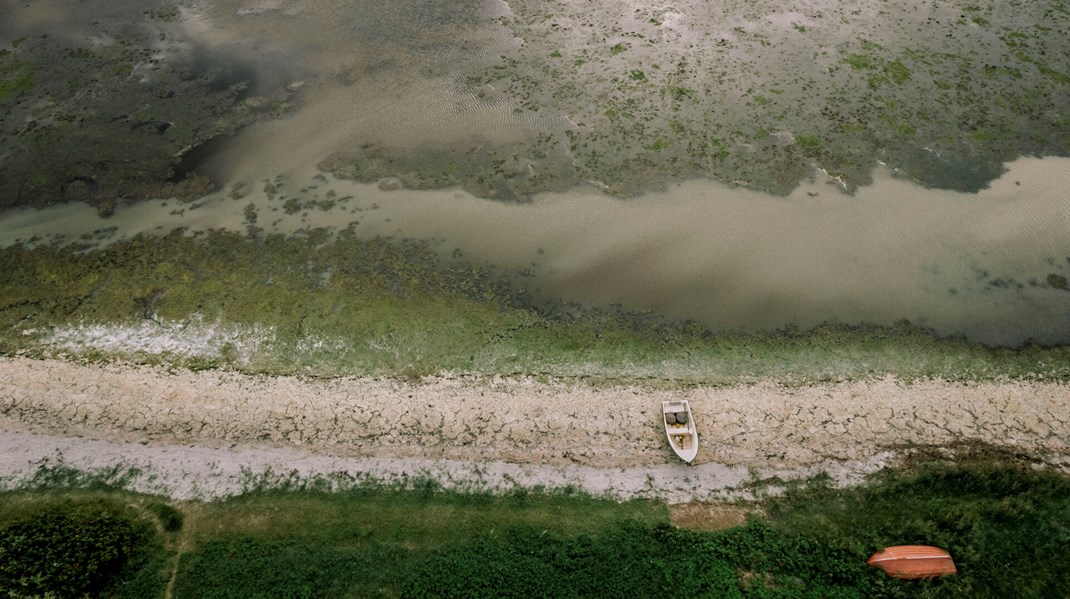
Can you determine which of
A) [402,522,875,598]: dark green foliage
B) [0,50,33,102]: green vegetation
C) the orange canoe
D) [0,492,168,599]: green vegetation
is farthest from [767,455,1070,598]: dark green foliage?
[0,50,33,102]: green vegetation

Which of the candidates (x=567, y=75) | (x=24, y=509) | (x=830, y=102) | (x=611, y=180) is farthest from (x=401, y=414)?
(x=830, y=102)

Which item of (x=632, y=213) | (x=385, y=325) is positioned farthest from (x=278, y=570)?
(x=632, y=213)

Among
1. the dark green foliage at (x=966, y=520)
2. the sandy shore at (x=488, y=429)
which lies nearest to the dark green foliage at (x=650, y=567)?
the dark green foliage at (x=966, y=520)

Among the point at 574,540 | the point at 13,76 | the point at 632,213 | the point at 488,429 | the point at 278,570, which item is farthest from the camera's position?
the point at 13,76

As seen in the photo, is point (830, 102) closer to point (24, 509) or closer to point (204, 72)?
point (204, 72)

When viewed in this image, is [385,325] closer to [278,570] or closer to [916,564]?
[278,570]

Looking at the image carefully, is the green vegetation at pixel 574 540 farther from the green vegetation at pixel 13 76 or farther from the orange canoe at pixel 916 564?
the green vegetation at pixel 13 76
